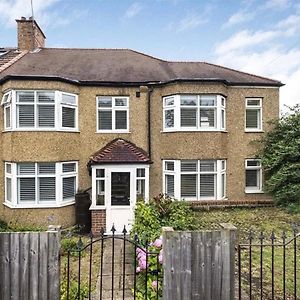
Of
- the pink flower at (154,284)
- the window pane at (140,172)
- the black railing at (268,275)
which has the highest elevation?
the window pane at (140,172)

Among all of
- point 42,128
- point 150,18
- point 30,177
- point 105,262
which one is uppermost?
point 150,18

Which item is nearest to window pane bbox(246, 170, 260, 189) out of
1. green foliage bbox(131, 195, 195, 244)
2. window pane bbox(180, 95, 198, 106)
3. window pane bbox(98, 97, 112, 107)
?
window pane bbox(180, 95, 198, 106)

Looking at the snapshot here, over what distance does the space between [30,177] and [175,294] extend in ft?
32.6

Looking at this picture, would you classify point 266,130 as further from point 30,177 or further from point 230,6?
point 30,177

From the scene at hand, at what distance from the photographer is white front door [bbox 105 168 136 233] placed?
1258 cm

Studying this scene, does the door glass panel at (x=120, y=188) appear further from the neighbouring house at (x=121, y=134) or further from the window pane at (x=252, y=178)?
the window pane at (x=252, y=178)

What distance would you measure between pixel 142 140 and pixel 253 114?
5.58 metres

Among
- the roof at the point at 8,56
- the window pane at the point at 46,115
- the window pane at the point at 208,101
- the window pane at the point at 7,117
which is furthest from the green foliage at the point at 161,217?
the roof at the point at 8,56

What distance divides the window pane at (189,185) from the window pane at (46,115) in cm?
599

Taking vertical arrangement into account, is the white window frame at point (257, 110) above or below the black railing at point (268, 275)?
above

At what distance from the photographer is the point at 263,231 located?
8312 millimetres

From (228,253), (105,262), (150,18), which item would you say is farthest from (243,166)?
(228,253)

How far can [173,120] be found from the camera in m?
13.7

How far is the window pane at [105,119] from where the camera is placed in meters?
14.1
